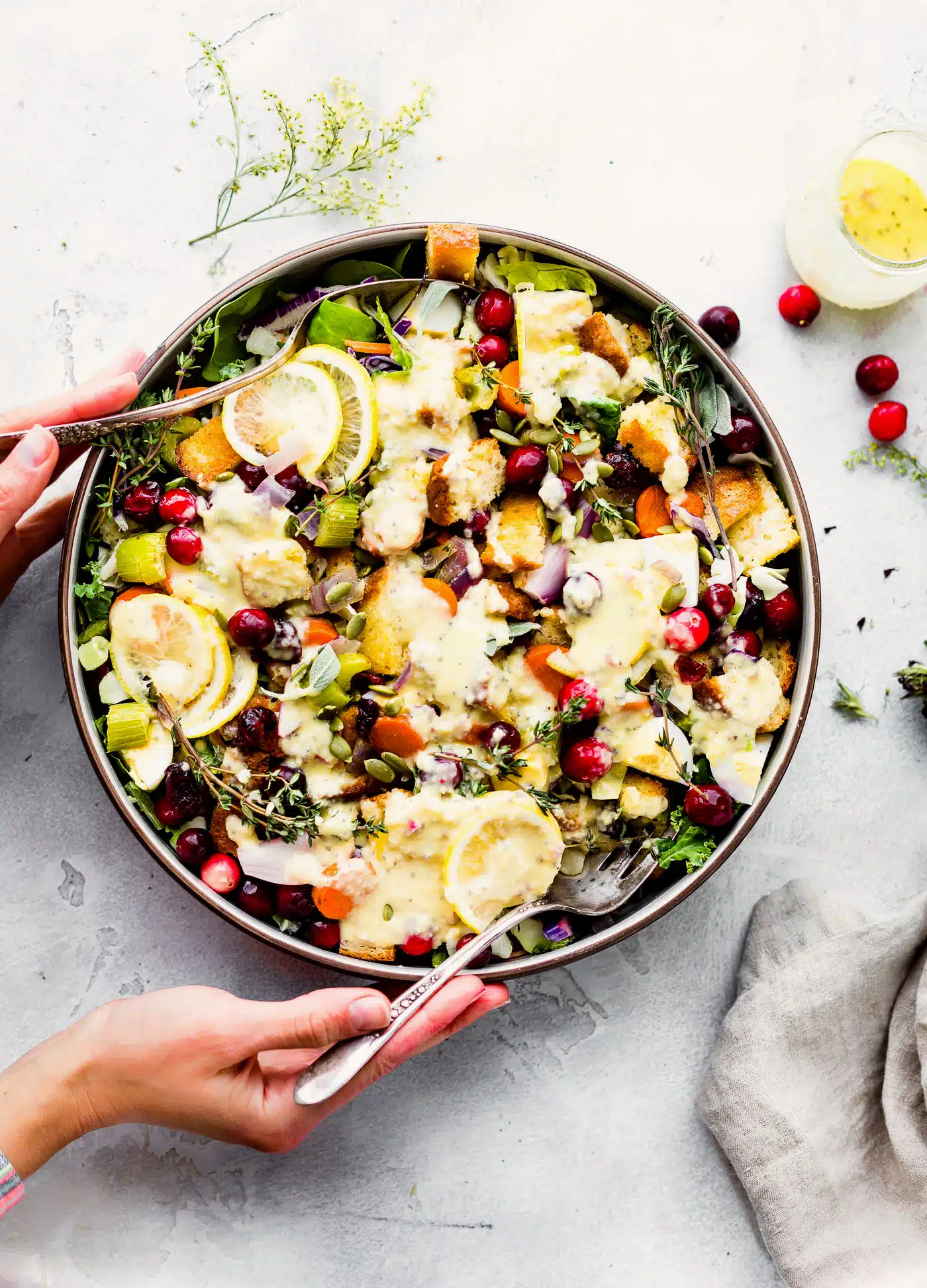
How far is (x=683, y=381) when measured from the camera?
2594 mm

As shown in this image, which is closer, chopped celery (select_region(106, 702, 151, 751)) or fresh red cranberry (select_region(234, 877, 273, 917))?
chopped celery (select_region(106, 702, 151, 751))

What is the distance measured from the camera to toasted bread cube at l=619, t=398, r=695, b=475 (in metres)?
2.49

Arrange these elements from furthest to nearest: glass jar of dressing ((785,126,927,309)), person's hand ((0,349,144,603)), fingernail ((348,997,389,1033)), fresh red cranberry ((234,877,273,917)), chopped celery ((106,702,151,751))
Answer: glass jar of dressing ((785,126,927,309)), fresh red cranberry ((234,877,273,917)), chopped celery ((106,702,151,751)), person's hand ((0,349,144,603)), fingernail ((348,997,389,1033))

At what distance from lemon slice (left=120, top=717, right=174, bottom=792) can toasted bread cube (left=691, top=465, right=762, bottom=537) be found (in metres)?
1.40

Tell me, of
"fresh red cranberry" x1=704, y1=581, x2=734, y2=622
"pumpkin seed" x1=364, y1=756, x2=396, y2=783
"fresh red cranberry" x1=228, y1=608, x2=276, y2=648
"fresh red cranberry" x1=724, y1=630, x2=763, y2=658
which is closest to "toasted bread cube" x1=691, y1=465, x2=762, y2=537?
"fresh red cranberry" x1=704, y1=581, x2=734, y2=622

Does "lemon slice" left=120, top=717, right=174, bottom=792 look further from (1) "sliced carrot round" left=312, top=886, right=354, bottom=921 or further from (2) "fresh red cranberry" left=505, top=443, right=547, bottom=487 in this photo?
(2) "fresh red cranberry" left=505, top=443, right=547, bottom=487

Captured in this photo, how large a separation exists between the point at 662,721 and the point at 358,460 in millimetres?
935

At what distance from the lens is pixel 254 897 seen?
8.21ft

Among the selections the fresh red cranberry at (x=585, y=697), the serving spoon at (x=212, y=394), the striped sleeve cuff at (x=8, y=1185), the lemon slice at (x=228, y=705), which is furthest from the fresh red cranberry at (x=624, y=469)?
the striped sleeve cuff at (x=8, y=1185)

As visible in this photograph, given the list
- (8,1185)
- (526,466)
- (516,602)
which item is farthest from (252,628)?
(8,1185)

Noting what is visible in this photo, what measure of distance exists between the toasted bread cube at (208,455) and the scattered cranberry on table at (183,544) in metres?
0.13

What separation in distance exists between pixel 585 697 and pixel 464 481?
0.58m

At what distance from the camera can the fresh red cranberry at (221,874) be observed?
8.14ft

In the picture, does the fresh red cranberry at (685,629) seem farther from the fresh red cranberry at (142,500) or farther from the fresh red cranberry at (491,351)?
the fresh red cranberry at (142,500)
